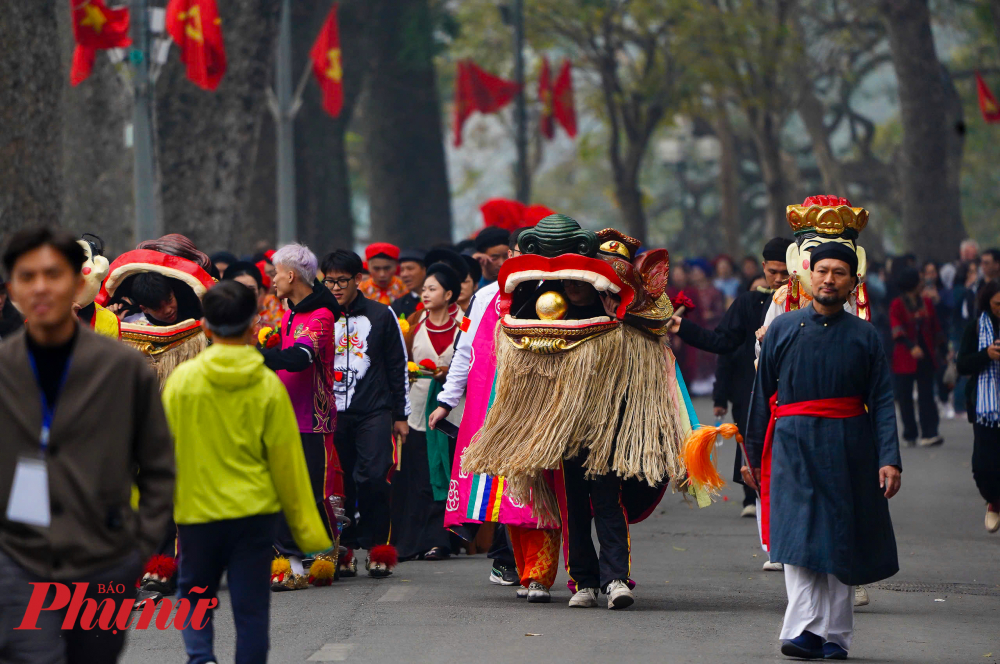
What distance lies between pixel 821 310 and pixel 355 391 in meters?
3.26

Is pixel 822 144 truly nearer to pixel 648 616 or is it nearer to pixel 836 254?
pixel 648 616

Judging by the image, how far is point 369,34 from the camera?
97.2ft

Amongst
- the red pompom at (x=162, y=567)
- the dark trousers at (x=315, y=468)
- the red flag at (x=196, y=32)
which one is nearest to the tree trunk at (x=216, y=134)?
the red flag at (x=196, y=32)

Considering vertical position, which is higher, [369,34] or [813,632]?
[369,34]

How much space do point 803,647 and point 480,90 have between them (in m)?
28.1

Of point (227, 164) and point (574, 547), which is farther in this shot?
point (227, 164)

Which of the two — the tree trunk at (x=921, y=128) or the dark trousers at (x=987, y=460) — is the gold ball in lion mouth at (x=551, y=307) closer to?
the dark trousers at (x=987, y=460)

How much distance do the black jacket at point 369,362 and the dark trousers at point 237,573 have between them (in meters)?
3.60

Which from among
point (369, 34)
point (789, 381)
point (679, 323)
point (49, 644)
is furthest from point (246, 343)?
point (369, 34)

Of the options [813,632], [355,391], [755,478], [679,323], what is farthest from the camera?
[355,391]

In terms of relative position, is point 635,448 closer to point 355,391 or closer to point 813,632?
point 813,632

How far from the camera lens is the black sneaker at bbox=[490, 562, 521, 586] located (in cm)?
910

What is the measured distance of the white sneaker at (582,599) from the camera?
8141 mm

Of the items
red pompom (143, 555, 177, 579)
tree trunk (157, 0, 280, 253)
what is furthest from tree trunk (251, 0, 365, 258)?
red pompom (143, 555, 177, 579)
